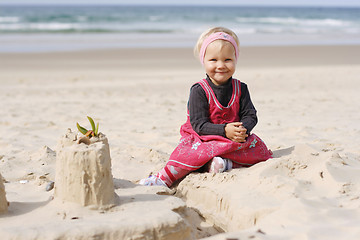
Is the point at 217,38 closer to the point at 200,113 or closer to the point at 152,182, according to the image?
the point at 200,113

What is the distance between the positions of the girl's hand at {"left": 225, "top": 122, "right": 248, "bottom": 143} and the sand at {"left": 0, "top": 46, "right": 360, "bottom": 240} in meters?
0.25

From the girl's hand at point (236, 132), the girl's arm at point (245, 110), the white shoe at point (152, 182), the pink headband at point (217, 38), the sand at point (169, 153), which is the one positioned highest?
the pink headband at point (217, 38)

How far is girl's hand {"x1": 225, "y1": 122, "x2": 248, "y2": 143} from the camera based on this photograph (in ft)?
10.9

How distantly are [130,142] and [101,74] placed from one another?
5791 mm

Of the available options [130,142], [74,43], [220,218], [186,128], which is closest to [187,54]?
[74,43]

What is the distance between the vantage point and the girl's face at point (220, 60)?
11.3 ft

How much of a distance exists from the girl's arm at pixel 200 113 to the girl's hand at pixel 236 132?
86 millimetres

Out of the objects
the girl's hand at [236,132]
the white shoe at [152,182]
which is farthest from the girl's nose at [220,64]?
the white shoe at [152,182]

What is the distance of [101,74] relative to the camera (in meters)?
10.3

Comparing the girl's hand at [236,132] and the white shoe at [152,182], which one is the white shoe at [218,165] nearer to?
the girl's hand at [236,132]

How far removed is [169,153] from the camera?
174 inches

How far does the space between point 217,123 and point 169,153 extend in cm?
101

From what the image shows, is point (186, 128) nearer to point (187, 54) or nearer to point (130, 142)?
point (130, 142)

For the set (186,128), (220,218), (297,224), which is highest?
(186,128)
